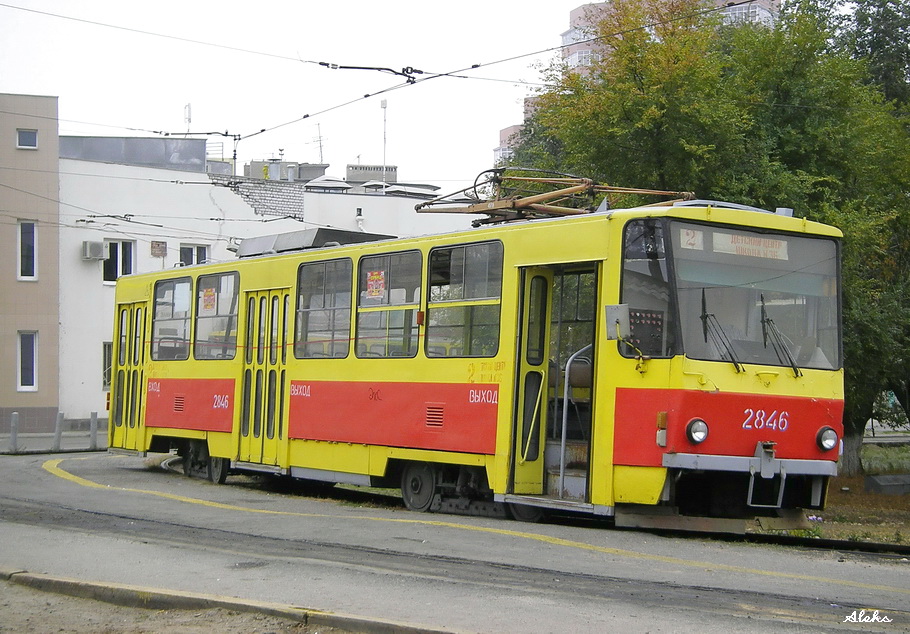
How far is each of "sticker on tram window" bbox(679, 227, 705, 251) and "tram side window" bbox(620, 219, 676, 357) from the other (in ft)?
0.76

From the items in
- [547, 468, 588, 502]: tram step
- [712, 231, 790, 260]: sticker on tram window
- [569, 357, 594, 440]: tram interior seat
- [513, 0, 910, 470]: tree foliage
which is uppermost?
[513, 0, 910, 470]: tree foliage

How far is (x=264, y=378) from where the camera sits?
17344mm

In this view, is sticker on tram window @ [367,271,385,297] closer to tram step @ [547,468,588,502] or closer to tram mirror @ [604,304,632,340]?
tram step @ [547,468,588,502]

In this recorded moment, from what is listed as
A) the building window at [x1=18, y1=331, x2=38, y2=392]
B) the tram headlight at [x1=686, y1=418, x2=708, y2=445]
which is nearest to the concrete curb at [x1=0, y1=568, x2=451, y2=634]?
the tram headlight at [x1=686, y1=418, x2=708, y2=445]

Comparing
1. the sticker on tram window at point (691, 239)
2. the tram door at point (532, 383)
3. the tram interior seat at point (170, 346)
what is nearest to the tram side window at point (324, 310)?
the tram door at point (532, 383)

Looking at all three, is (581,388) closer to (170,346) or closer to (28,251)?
(170,346)

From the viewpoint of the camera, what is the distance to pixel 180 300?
782 inches

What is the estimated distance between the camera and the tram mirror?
1130cm

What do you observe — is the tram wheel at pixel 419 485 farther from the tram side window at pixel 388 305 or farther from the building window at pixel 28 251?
the building window at pixel 28 251

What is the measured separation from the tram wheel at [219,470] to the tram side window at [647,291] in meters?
9.03

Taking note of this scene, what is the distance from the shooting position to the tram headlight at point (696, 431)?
11242 mm

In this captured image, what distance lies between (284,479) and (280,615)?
11.6 metres

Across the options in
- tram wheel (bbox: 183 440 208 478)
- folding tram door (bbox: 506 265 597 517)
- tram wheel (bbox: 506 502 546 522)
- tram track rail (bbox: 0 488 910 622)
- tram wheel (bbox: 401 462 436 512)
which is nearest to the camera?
tram track rail (bbox: 0 488 910 622)

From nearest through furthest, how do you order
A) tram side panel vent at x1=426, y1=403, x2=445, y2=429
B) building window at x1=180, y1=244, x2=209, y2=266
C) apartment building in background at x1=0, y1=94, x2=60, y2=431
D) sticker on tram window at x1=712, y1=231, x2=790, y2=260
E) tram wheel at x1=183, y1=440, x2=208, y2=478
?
sticker on tram window at x1=712, y1=231, x2=790, y2=260 → tram side panel vent at x1=426, y1=403, x2=445, y2=429 → tram wheel at x1=183, y1=440, x2=208, y2=478 → apartment building in background at x1=0, y1=94, x2=60, y2=431 → building window at x1=180, y1=244, x2=209, y2=266
